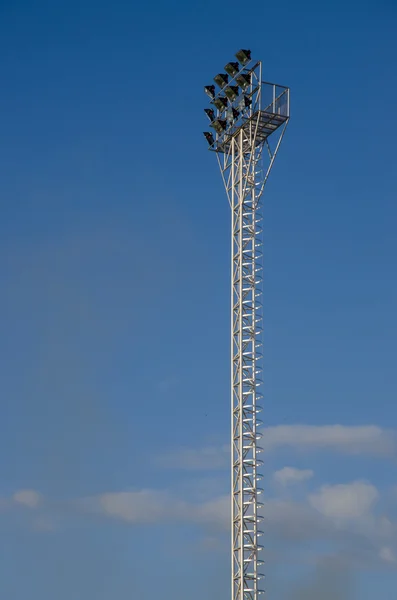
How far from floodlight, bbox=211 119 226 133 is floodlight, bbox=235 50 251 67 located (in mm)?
5155

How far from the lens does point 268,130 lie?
106625 millimetres

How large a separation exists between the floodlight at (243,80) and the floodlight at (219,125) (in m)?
3.31

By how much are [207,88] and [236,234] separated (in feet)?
45.9

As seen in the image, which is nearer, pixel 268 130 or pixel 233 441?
pixel 233 441

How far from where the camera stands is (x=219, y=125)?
10756 centimetres

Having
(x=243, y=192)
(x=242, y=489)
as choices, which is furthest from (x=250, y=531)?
(x=243, y=192)

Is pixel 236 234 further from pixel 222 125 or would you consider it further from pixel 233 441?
pixel 233 441

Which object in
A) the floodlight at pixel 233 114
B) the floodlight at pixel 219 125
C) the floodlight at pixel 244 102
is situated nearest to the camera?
the floodlight at pixel 244 102

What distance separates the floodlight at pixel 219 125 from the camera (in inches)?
4220

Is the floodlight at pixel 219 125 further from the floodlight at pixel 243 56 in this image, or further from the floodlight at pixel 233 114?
the floodlight at pixel 243 56

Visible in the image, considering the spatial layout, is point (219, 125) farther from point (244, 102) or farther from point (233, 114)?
point (244, 102)

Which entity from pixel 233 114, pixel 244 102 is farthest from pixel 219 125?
pixel 244 102

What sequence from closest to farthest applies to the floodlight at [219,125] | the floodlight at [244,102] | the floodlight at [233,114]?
1. the floodlight at [244,102]
2. the floodlight at [233,114]
3. the floodlight at [219,125]

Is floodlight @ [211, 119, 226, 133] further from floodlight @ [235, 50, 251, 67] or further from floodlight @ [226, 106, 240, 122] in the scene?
floodlight @ [235, 50, 251, 67]
